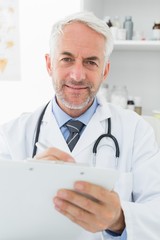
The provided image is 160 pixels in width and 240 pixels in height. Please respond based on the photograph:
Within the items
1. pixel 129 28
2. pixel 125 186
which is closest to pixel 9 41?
pixel 129 28

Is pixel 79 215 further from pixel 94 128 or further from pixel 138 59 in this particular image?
pixel 138 59

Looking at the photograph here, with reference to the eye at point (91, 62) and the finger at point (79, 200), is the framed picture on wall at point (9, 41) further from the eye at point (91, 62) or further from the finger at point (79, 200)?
the finger at point (79, 200)

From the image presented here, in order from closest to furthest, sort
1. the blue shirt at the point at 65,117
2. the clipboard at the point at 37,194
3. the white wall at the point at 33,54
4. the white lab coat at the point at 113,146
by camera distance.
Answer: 1. the clipboard at the point at 37,194
2. the white lab coat at the point at 113,146
3. the blue shirt at the point at 65,117
4. the white wall at the point at 33,54

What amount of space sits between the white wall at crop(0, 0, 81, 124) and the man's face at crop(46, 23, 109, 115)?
2.13 feet

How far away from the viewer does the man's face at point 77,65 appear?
1116 millimetres

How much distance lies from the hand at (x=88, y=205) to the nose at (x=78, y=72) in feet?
1.66

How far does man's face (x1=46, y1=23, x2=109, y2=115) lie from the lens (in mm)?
1116

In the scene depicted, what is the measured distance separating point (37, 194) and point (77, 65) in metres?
0.55

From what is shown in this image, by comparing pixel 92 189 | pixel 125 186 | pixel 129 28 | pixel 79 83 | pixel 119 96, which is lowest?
pixel 125 186

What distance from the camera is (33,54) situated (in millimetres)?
1819

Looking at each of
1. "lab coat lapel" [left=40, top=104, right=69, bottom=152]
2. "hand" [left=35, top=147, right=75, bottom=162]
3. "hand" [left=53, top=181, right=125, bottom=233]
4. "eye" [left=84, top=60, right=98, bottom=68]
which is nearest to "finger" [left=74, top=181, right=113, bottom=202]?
"hand" [left=53, top=181, right=125, bottom=233]

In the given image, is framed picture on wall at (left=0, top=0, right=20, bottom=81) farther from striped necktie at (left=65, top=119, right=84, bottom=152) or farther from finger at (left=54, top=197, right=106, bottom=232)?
finger at (left=54, top=197, right=106, bottom=232)

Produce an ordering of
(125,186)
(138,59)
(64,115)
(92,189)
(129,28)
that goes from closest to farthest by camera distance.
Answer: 1. (92,189)
2. (125,186)
3. (64,115)
4. (129,28)
5. (138,59)

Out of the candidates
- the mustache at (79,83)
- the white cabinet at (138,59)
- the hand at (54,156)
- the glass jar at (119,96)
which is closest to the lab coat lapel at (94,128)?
the mustache at (79,83)
